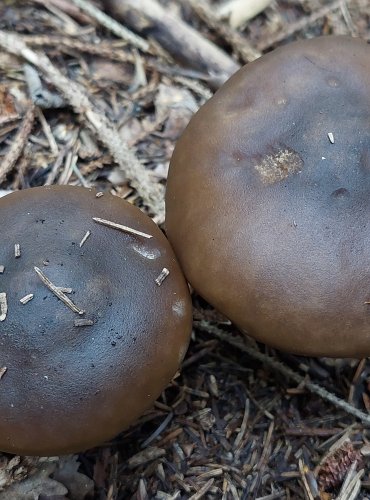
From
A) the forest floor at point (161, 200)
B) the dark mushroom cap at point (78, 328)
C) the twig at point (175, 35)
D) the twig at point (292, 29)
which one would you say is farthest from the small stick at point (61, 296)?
the twig at point (292, 29)

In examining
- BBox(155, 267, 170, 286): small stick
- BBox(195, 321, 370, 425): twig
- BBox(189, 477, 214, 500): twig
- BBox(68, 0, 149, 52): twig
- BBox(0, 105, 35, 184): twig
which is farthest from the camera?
BBox(68, 0, 149, 52): twig

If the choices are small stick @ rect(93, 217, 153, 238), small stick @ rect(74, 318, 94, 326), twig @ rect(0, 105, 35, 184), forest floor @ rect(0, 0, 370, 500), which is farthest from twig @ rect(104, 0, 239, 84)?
small stick @ rect(74, 318, 94, 326)

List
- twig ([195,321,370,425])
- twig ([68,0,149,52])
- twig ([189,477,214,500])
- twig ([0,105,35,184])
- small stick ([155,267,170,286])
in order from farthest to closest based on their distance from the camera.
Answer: twig ([68,0,149,52]) → twig ([0,105,35,184]) → twig ([195,321,370,425]) → twig ([189,477,214,500]) → small stick ([155,267,170,286])

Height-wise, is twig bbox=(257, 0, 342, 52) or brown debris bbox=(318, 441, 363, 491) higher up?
twig bbox=(257, 0, 342, 52)

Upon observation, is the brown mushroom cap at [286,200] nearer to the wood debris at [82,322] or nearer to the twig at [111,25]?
the wood debris at [82,322]

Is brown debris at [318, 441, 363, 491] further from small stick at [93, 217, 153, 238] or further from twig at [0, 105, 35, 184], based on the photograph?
twig at [0, 105, 35, 184]

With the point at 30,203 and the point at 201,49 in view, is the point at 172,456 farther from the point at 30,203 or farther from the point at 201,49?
the point at 201,49

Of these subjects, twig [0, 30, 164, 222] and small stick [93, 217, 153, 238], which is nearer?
small stick [93, 217, 153, 238]

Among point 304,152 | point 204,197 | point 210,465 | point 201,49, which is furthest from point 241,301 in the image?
point 201,49
